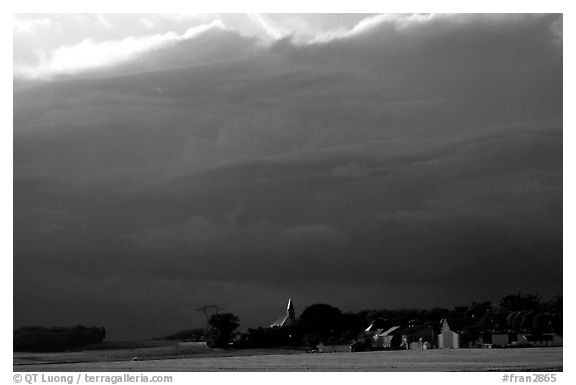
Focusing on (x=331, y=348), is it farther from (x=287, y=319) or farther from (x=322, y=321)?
(x=287, y=319)

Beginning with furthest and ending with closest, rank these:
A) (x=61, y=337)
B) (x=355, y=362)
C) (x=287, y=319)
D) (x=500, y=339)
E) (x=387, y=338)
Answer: (x=500, y=339) < (x=387, y=338) < (x=287, y=319) < (x=61, y=337) < (x=355, y=362)

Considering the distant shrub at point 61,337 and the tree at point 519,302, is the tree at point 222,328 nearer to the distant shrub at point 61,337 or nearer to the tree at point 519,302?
the distant shrub at point 61,337

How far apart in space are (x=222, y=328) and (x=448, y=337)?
4.81m

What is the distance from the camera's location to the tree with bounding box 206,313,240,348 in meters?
22.8

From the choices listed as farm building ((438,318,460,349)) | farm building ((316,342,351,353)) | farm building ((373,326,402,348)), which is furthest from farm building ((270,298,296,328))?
farm building ((438,318,460,349))

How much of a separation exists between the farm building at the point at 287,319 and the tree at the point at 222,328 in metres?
0.82

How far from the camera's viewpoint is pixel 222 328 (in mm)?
22859

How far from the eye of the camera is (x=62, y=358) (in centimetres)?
2220

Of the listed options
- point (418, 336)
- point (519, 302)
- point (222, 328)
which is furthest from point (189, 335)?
point (519, 302)

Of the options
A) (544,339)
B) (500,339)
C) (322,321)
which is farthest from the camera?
(500,339)

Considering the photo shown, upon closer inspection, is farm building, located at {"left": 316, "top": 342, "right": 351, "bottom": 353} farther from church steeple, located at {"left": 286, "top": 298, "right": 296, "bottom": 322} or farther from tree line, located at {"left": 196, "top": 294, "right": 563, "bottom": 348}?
church steeple, located at {"left": 286, "top": 298, "right": 296, "bottom": 322}

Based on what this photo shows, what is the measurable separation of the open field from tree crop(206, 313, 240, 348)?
362mm
